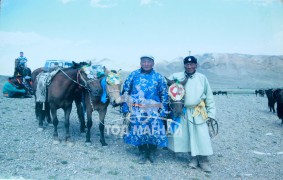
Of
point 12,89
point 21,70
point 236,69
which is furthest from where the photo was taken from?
point 236,69

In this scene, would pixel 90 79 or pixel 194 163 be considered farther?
pixel 90 79

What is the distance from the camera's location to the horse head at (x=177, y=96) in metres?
4.36

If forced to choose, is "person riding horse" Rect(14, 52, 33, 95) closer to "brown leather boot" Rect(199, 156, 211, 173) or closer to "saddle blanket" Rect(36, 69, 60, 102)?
"saddle blanket" Rect(36, 69, 60, 102)

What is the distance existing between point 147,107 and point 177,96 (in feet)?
1.90

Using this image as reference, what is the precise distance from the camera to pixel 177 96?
14.3 feet

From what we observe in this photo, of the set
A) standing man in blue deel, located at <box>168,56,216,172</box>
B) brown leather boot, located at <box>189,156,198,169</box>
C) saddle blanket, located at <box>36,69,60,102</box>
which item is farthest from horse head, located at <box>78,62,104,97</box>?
brown leather boot, located at <box>189,156,198,169</box>

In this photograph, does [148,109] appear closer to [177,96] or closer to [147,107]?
[147,107]

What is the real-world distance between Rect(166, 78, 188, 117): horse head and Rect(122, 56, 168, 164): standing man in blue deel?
132 mm

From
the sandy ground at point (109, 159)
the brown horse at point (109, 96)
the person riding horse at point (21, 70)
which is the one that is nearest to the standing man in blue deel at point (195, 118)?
the sandy ground at point (109, 159)

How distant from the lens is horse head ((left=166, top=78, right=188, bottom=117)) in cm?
436

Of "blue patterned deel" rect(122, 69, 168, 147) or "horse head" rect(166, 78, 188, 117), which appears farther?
"blue patterned deel" rect(122, 69, 168, 147)

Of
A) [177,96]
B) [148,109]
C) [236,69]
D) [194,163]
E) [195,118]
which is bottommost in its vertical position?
[194,163]

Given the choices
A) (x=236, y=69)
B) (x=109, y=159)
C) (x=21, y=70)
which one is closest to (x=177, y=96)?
(x=109, y=159)

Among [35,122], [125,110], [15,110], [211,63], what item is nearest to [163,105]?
[125,110]
